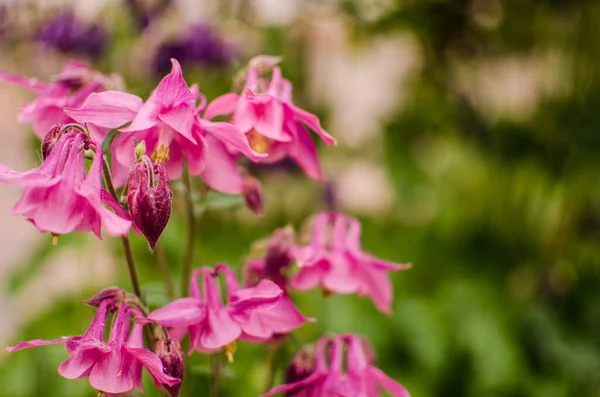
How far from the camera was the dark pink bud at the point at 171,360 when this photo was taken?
382 millimetres

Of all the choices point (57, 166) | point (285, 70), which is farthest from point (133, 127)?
point (285, 70)

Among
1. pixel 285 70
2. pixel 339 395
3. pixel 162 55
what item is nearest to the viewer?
pixel 339 395

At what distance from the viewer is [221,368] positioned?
0.52m

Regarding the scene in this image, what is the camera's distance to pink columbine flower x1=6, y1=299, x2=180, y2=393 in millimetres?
360

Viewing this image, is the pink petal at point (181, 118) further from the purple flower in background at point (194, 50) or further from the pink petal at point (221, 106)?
the purple flower in background at point (194, 50)

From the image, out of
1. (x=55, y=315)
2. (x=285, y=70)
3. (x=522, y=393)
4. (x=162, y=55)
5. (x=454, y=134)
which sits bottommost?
(x=522, y=393)

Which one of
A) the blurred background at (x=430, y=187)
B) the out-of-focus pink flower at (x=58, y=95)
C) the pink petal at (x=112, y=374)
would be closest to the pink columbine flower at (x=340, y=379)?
the pink petal at (x=112, y=374)

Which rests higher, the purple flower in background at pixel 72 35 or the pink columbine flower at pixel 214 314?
the purple flower in background at pixel 72 35

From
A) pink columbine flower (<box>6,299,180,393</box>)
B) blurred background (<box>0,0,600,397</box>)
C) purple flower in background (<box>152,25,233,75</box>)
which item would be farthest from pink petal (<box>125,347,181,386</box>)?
purple flower in background (<box>152,25,233,75</box>)

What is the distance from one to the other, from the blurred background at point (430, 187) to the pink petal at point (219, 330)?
60cm

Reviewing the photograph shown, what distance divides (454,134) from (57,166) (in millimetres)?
A: 1243

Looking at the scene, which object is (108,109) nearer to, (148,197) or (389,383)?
(148,197)

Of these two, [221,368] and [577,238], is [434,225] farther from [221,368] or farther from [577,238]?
[221,368]

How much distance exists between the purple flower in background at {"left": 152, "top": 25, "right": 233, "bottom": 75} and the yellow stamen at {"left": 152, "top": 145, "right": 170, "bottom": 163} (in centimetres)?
69
